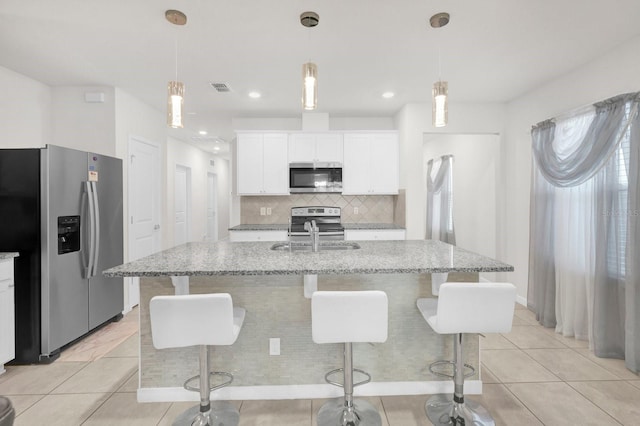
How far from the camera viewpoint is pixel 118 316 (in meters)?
3.73

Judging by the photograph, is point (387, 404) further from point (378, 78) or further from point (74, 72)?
point (74, 72)

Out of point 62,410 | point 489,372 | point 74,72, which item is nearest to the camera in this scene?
point 62,410

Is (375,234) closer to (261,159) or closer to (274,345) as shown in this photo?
(261,159)

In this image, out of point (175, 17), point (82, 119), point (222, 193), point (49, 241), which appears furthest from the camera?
point (222, 193)

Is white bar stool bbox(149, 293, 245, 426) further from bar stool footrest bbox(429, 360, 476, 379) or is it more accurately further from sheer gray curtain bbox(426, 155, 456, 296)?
sheer gray curtain bbox(426, 155, 456, 296)

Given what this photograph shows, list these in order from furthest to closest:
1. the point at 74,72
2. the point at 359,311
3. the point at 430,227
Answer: the point at 430,227
the point at 74,72
the point at 359,311

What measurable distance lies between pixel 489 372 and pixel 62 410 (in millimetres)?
2904

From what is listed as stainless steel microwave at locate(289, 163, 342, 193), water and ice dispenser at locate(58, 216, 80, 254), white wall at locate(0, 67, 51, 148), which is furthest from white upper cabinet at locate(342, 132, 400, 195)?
white wall at locate(0, 67, 51, 148)

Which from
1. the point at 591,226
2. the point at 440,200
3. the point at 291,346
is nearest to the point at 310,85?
the point at 291,346

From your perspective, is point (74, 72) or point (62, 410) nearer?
point (62, 410)

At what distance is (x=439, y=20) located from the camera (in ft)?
7.99

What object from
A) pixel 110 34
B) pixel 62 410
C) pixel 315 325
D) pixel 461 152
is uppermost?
pixel 110 34

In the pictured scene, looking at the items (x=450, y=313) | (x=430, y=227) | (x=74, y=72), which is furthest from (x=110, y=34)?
(x=430, y=227)

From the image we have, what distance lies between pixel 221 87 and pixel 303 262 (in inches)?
107
